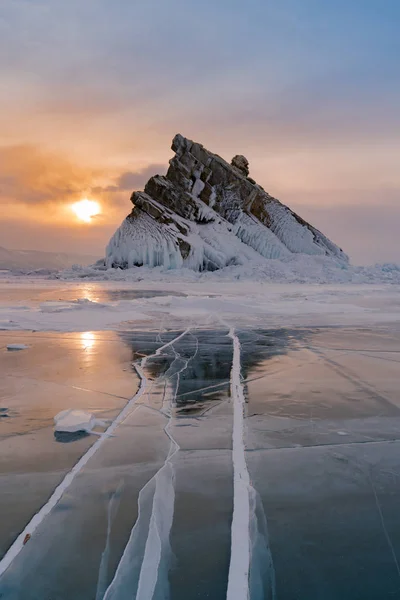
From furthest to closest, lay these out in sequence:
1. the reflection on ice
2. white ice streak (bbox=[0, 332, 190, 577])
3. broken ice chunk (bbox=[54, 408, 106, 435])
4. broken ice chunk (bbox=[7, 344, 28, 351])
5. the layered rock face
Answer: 1. the layered rock face
2. the reflection on ice
3. broken ice chunk (bbox=[7, 344, 28, 351])
4. broken ice chunk (bbox=[54, 408, 106, 435])
5. white ice streak (bbox=[0, 332, 190, 577])

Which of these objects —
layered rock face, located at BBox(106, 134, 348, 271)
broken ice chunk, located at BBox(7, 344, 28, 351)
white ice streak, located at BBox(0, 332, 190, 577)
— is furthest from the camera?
layered rock face, located at BBox(106, 134, 348, 271)

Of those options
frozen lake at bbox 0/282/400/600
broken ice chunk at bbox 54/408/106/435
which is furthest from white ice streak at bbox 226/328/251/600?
broken ice chunk at bbox 54/408/106/435

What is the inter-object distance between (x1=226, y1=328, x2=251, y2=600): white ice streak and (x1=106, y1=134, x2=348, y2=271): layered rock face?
110ft

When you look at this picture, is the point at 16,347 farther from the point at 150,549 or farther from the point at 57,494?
the point at 150,549

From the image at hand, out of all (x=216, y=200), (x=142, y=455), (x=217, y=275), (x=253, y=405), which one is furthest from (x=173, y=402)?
(x=216, y=200)

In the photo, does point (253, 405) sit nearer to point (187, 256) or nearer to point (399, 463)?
point (399, 463)

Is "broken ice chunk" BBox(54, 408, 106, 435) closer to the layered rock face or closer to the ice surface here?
the ice surface

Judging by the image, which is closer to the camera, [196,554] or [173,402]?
[196,554]

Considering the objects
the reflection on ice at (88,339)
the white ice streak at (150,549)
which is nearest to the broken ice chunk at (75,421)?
the white ice streak at (150,549)

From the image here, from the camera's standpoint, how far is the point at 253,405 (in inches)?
173

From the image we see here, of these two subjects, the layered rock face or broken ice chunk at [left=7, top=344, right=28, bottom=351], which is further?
the layered rock face

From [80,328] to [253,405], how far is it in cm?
610

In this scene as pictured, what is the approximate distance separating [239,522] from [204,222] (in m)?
39.7

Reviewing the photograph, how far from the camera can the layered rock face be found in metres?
37.8
